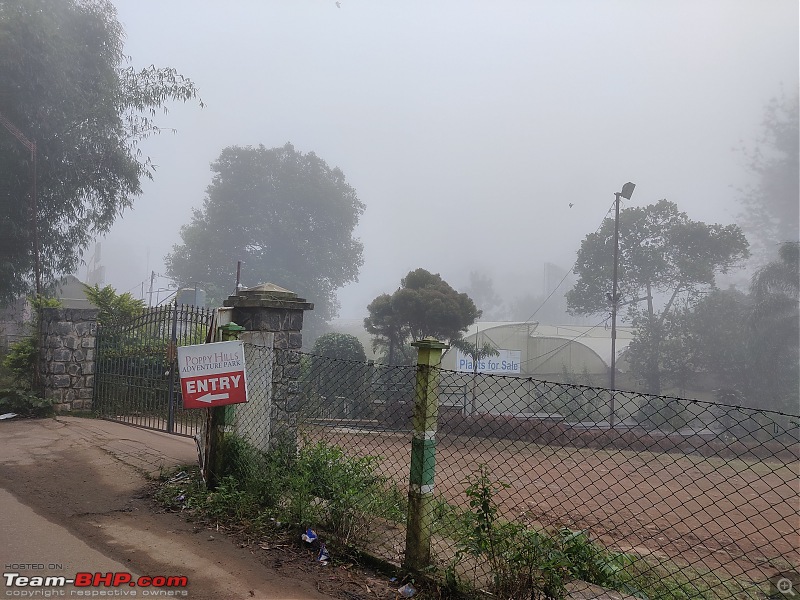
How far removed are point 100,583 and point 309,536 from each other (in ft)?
4.06

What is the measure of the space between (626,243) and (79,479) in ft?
88.1

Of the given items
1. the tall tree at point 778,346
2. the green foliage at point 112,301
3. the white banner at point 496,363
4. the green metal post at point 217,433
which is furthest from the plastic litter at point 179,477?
the tall tree at point 778,346

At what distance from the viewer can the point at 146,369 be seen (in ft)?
29.4

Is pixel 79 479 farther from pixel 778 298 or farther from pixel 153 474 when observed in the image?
pixel 778 298

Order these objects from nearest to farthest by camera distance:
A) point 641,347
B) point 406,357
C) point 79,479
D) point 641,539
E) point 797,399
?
point 79,479 < point 641,539 < point 406,357 < point 797,399 < point 641,347

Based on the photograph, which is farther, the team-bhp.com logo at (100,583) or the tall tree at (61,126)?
the tall tree at (61,126)

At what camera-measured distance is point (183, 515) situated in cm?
450

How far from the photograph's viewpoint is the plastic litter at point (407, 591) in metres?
3.23

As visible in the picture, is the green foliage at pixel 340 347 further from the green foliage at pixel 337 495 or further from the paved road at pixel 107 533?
the green foliage at pixel 337 495

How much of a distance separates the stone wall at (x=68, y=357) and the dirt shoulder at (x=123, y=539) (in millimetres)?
3436

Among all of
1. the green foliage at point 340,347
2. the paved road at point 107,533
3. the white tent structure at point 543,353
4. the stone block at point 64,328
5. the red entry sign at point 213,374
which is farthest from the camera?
the white tent structure at point 543,353

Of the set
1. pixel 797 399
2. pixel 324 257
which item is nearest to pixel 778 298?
pixel 797 399

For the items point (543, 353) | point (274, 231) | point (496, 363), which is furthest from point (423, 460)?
point (274, 231)

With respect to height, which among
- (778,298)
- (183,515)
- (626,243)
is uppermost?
(626,243)
